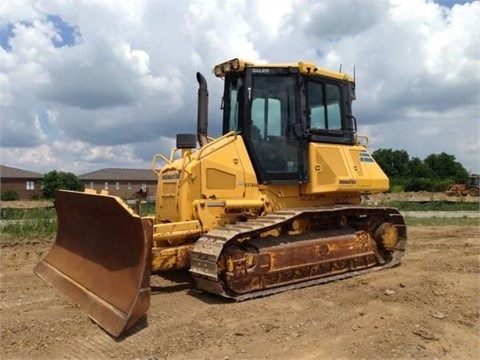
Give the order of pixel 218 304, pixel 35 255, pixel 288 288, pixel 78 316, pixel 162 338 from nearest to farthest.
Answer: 1. pixel 162 338
2. pixel 78 316
3. pixel 218 304
4. pixel 288 288
5. pixel 35 255

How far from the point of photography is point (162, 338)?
17.1 ft

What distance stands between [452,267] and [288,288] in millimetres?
3408

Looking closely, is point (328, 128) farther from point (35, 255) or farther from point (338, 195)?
point (35, 255)

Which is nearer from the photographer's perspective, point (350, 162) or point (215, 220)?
point (215, 220)

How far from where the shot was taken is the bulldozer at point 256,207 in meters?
6.71

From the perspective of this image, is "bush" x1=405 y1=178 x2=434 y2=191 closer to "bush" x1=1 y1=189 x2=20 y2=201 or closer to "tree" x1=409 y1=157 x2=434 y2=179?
"tree" x1=409 y1=157 x2=434 y2=179

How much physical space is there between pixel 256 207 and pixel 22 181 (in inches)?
2572

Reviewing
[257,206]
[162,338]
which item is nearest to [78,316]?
→ [162,338]

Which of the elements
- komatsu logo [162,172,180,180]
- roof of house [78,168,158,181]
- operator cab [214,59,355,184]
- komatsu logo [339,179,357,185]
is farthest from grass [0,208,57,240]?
roof of house [78,168,158,181]

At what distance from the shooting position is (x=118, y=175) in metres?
78.9

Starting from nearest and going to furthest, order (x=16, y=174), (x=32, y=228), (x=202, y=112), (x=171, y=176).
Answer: (x=171, y=176) → (x=202, y=112) → (x=32, y=228) → (x=16, y=174)

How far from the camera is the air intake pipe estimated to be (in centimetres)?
823

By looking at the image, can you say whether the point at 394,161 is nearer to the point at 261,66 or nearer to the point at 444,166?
the point at 444,166

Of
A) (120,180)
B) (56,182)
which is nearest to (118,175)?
(120,180)
